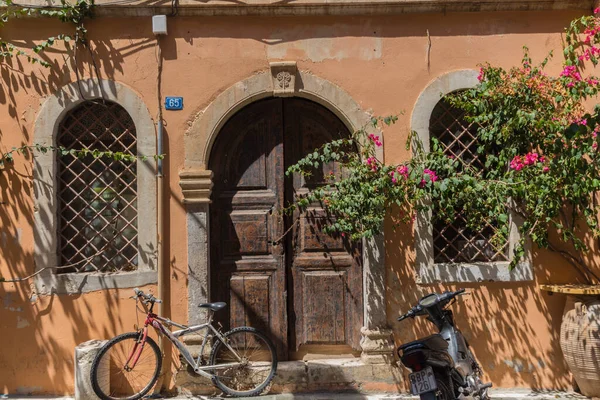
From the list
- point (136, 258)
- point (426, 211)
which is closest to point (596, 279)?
point (426, 211)

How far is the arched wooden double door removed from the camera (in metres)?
5.46

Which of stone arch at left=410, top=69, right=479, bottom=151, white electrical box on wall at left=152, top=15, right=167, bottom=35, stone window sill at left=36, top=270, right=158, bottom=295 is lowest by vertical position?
stone window sill at left=36, top=270, right=158, bottom=295

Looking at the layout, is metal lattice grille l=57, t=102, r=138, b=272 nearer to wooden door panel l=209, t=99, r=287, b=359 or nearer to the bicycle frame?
the bicycle frame

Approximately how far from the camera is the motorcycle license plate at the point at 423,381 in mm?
3793

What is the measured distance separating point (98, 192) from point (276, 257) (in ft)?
5.94

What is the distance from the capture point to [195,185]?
5297 mm

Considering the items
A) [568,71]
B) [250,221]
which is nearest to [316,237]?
[250,221]

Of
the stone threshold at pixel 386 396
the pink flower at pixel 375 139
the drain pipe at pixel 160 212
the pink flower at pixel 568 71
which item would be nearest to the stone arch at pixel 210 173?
the pink flower at pixel 375 139

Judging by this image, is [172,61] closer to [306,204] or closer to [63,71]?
[63,71]

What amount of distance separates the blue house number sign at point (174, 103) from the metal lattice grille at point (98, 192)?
40 centimetres

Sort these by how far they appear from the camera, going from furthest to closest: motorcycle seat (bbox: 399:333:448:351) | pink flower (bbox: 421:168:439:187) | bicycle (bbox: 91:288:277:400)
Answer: bicycle (bbox: 91:288:277:400)
pink flower (bbox: 421:168:439:187)
motorcycle seat (bbox: 399:333:448:351)

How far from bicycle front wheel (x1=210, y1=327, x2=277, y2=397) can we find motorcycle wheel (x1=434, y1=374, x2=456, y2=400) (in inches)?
65.0

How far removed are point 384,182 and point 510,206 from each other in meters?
1.29

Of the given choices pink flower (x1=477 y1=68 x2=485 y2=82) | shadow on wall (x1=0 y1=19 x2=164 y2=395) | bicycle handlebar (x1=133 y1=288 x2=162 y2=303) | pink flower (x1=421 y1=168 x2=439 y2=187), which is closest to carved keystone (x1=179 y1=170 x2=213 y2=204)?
bicycle handlebar (x1=133 y1=288 x2=162 y2=303)
